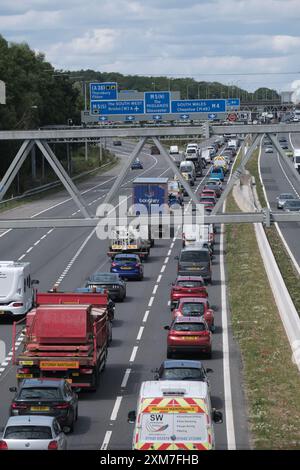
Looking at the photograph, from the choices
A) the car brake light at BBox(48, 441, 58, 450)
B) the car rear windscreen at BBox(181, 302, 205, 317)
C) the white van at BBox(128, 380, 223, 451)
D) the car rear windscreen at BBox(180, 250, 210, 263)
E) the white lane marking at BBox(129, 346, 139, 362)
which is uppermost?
the white van at BBox(128, 380, 223, 451)

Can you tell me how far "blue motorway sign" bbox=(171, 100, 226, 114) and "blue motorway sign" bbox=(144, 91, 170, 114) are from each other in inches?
30.0

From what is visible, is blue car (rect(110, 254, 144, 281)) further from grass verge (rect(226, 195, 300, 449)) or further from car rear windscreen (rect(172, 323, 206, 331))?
car rear windscreen (rect(172, 323, 206, 331))

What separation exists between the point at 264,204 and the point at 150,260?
25861mm

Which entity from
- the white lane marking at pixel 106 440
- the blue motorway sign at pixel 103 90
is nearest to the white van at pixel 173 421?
the white lane marking at pixel 106 440

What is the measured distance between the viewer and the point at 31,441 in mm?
24359

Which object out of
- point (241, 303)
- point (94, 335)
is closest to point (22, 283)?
point (241, 303)

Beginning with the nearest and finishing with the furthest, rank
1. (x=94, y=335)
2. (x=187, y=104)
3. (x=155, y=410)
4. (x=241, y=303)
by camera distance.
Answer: (x=155, y=410), (x=94, y=335), (x=241, y=303), (x=187, y=104)

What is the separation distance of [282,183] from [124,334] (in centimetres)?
7576

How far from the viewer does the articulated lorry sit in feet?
108

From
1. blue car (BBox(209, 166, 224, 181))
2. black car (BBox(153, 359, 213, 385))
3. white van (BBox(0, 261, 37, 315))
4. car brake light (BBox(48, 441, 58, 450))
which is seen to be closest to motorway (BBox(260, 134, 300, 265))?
blue car (BBox(209, 166, 224, 181))

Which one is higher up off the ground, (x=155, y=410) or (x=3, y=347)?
(x=155, y=410)

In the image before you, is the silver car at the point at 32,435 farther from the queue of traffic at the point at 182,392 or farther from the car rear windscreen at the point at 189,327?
the car rear windscreen at the point at 189,327

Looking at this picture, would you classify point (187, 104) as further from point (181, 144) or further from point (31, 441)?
point (181, 144)

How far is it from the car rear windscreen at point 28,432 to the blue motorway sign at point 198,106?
1227 inches
